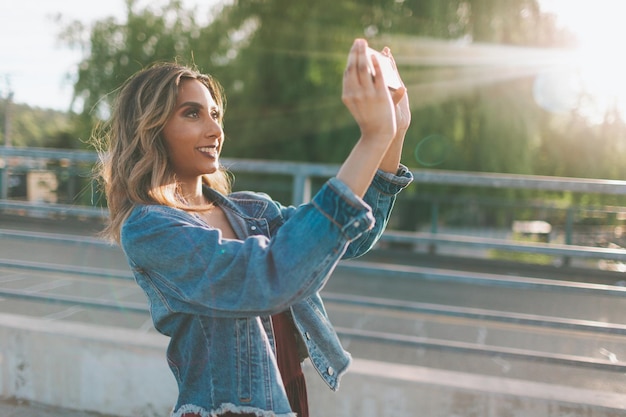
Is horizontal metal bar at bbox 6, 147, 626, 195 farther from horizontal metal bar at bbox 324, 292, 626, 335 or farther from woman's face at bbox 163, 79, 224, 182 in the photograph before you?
woman's face at bbox 163, 79, 224, 182

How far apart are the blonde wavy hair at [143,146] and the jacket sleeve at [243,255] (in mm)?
93

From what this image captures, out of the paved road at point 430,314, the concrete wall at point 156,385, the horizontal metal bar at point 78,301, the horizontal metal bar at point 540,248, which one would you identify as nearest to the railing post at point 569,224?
the paved road at point 430,314

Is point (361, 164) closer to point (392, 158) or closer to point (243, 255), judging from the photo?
point (243, 255)

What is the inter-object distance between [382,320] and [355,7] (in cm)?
792

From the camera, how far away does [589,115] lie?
12.4 m

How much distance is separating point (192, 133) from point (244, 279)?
492 mm

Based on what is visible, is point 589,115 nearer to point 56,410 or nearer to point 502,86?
point 502,86

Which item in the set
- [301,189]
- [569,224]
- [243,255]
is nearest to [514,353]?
[301,189]

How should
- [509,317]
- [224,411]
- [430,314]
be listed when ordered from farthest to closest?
[430,314]
[509,317]
[224,411]

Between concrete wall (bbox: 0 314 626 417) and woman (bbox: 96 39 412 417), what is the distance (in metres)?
1.30

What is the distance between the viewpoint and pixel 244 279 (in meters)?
1.18

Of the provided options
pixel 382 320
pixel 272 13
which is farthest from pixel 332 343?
pixel 272 13

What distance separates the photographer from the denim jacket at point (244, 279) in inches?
44.6

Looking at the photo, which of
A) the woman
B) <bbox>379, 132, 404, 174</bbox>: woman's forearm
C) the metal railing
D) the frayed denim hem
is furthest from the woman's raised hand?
the metal railing
